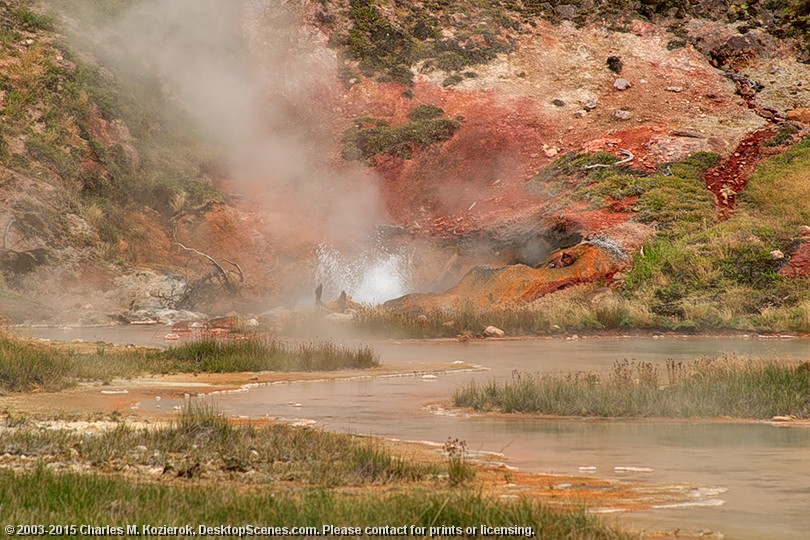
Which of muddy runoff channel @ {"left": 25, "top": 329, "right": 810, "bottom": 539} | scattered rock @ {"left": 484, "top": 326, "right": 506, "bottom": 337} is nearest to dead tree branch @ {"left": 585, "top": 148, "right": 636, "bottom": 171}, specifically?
scattered rock @ {"left": 484, "top": 326, "right": 506, "bottom": 337}

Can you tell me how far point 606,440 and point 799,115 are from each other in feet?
122

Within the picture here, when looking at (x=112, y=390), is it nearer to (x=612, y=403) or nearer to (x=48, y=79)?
(x=612, y=403)

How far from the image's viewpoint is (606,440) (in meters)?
12.6

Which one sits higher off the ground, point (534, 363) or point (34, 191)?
point (34, 191)

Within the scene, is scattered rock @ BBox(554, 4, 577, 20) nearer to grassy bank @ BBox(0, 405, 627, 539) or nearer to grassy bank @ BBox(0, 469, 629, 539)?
grassy bank @ BBox(0, 405, 627, 539)

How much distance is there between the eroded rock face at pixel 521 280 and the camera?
3359 centimetres

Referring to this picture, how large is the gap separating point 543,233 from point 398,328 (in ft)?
30.3

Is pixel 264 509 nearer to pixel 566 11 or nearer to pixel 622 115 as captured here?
pixel 622 115

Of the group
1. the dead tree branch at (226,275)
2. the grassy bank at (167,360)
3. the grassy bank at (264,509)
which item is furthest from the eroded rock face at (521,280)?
the grassy bank at (264,509)

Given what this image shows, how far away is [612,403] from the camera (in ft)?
48.5

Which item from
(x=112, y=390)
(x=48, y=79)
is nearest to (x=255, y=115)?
(x=48, y=79)

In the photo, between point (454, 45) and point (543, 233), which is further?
point (454, 45)

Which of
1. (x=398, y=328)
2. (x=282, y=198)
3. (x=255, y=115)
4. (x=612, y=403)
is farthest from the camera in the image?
(x=255, y=115)

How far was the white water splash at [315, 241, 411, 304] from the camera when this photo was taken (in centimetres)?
3841
